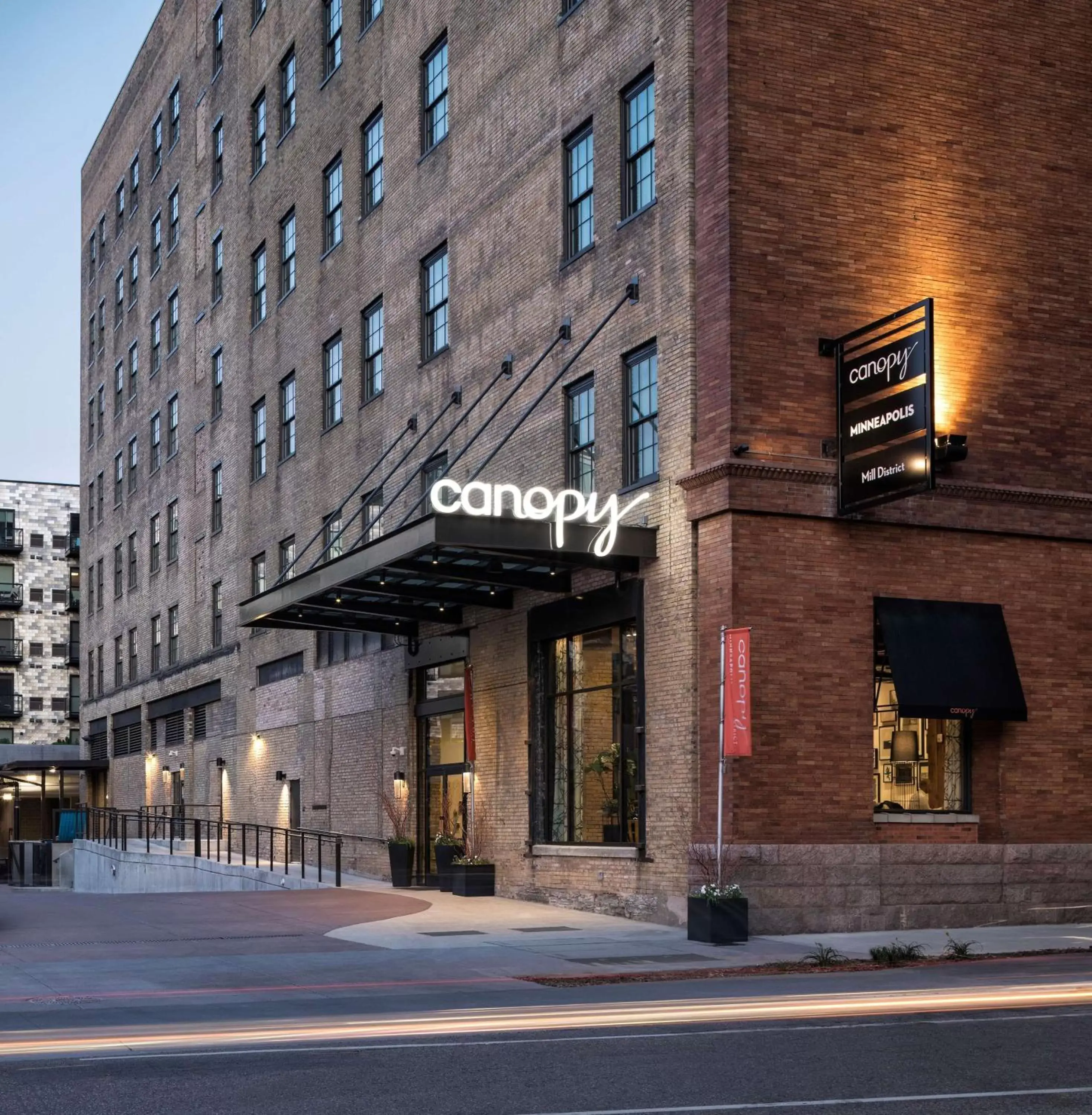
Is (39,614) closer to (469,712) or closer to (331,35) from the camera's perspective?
(331,35)

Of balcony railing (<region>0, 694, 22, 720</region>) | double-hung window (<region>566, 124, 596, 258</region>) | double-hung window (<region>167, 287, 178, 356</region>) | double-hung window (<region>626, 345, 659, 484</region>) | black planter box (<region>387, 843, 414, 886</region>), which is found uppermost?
double-hung window (<region>167, 287, 178, 356</region>)

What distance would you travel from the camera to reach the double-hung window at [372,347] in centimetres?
3519

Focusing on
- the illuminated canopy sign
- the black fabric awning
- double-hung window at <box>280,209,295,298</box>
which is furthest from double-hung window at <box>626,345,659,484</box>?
double-hung window at <box>280,209,295,298</box>

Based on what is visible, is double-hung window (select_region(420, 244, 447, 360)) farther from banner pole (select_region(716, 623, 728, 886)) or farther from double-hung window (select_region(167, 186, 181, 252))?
double-hung window (select_region(167, 186, 181, 252))

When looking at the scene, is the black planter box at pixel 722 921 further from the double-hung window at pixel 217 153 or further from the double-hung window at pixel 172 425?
the double-hung window at pixel 172 425

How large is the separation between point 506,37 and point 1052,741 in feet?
51.3

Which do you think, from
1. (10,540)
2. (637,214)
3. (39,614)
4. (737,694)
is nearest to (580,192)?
(637,214)

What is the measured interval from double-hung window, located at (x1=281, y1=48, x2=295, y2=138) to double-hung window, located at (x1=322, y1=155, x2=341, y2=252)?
11.8 ft

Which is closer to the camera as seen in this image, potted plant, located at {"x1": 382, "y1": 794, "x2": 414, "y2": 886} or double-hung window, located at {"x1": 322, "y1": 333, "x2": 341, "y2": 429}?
potted plant, located at {"x1": 382, "y1": 794, "x2": 414, "y2": 886}

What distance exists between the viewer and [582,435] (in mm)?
26250

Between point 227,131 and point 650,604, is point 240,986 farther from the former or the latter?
point 227,131

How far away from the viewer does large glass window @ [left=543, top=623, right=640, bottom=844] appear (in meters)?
24.3

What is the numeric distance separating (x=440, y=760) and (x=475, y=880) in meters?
4.09

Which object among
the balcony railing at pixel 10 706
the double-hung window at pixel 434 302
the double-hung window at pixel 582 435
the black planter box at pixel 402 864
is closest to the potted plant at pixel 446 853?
the black planter box at pixel 402 864
